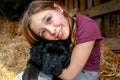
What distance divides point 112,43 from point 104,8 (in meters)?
0.71

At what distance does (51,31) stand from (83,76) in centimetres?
A: 67

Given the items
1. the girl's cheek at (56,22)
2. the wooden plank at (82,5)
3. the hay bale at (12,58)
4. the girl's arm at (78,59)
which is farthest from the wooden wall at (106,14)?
the girl's cheek at (56,22)

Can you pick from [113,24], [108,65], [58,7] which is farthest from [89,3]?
[58,7]

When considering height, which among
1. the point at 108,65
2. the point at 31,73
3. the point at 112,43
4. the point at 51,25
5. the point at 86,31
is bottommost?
the point at 108,65

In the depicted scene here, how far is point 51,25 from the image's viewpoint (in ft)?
9.57

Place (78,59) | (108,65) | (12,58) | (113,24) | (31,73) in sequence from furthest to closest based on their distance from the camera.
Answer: (113,24) → (12,58) → (108,65) → (31,73) → (78,59)

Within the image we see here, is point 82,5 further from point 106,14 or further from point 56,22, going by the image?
point 56,22

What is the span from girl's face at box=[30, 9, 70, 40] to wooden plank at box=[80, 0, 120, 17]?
7.99ft

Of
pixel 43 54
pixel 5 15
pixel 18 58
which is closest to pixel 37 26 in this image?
pixel 43 54

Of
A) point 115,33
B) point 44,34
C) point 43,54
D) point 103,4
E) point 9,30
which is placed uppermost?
point 44,34

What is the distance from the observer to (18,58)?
5.33m

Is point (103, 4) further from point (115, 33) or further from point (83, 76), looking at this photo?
point (83, 76)

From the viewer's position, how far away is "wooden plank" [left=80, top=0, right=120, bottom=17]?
17.5ft

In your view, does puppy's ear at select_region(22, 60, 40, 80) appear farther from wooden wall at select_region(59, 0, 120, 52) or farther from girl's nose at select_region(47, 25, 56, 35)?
wooden wall at select_region(59, 0, 120, 52)
